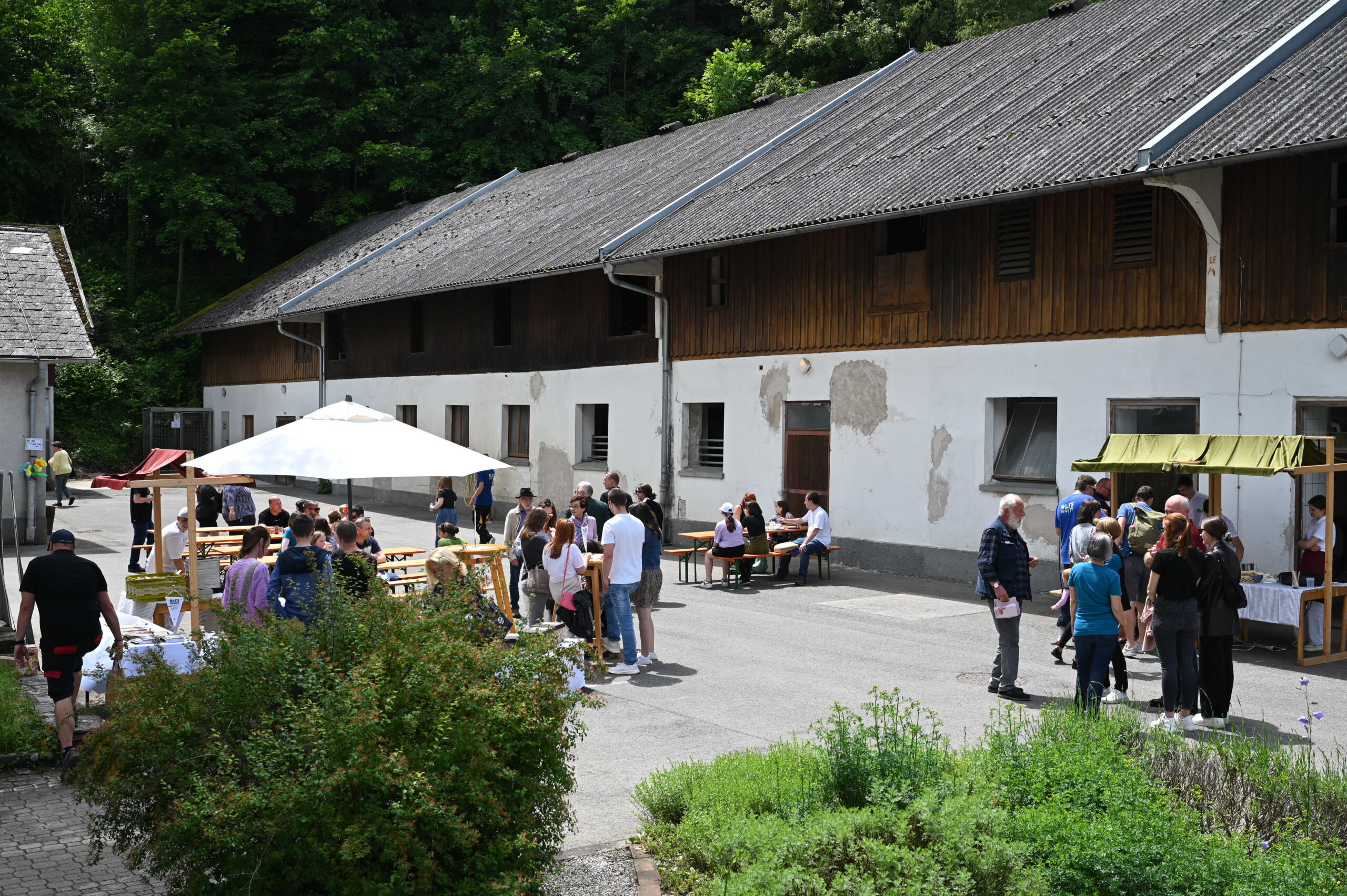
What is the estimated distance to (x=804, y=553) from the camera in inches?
683

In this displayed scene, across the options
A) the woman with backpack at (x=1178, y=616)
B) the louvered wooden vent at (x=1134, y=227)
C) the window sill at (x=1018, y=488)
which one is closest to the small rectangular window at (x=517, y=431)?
the window sill at (x=1018, y=488)

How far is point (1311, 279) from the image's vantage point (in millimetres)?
13219

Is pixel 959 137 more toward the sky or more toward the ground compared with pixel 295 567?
more toward the sky

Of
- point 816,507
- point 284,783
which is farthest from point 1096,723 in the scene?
point 816,507

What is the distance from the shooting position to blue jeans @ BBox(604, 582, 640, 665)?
11.0 metres

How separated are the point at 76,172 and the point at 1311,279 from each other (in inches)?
1852

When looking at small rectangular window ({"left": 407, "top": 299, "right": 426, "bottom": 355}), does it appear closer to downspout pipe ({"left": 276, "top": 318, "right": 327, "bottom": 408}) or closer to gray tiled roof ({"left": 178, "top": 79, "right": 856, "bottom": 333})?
gray tiled roof ({"left": 178, "top": 79, "right": 856, "bottom": 333})

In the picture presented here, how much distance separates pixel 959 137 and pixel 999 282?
3.32m

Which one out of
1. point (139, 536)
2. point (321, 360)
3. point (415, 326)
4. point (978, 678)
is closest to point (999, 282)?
point (978, 678)

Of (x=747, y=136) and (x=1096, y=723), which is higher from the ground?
(x=747, y=136)

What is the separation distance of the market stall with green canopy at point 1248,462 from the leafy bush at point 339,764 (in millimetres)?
9124

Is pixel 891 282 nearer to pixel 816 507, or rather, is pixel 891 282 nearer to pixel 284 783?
pixel 816 507

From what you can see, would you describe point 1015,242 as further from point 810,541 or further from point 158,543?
point 158,543

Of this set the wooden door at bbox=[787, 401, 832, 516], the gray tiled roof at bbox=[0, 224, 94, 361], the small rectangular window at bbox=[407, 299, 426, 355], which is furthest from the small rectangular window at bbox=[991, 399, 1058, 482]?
the small rectangular window at bbox=[407, 299, 426, 355]
